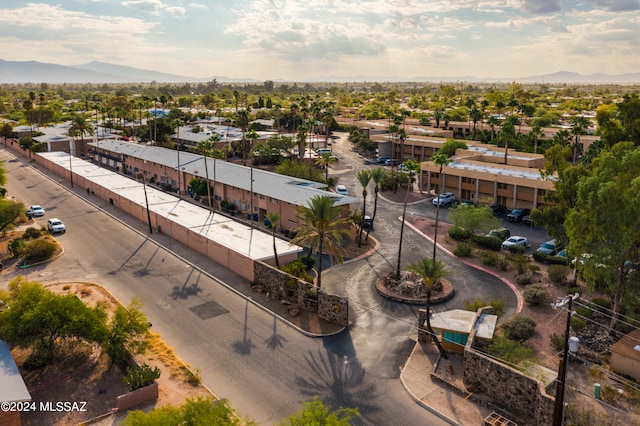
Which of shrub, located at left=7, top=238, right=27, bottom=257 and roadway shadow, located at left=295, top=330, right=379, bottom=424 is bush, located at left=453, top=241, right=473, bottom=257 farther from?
shrub, located at left=7, top=238, right=27, bottom=257

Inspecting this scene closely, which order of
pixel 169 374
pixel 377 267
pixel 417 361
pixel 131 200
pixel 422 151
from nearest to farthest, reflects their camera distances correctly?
pixel 169 374
pixel 417 361
pixel 377 267
pixel 131 200
pixel 422 151

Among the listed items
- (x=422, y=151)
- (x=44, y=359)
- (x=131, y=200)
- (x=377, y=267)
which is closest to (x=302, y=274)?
(x=377, y=267)

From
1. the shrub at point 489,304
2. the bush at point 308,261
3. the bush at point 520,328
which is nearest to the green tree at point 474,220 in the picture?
the shrub at point 489,304

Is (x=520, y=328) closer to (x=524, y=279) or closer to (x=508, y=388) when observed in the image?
(x=508, y=388)

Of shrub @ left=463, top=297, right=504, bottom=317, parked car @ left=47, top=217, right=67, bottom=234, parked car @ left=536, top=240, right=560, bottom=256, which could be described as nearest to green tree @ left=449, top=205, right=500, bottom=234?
parked car @ left=536, top=240, right=560, bottom=256

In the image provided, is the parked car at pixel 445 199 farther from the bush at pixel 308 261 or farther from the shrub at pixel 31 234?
the shrub at pixel 31 234

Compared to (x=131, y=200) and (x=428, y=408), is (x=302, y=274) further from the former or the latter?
(x=131, y=200)
